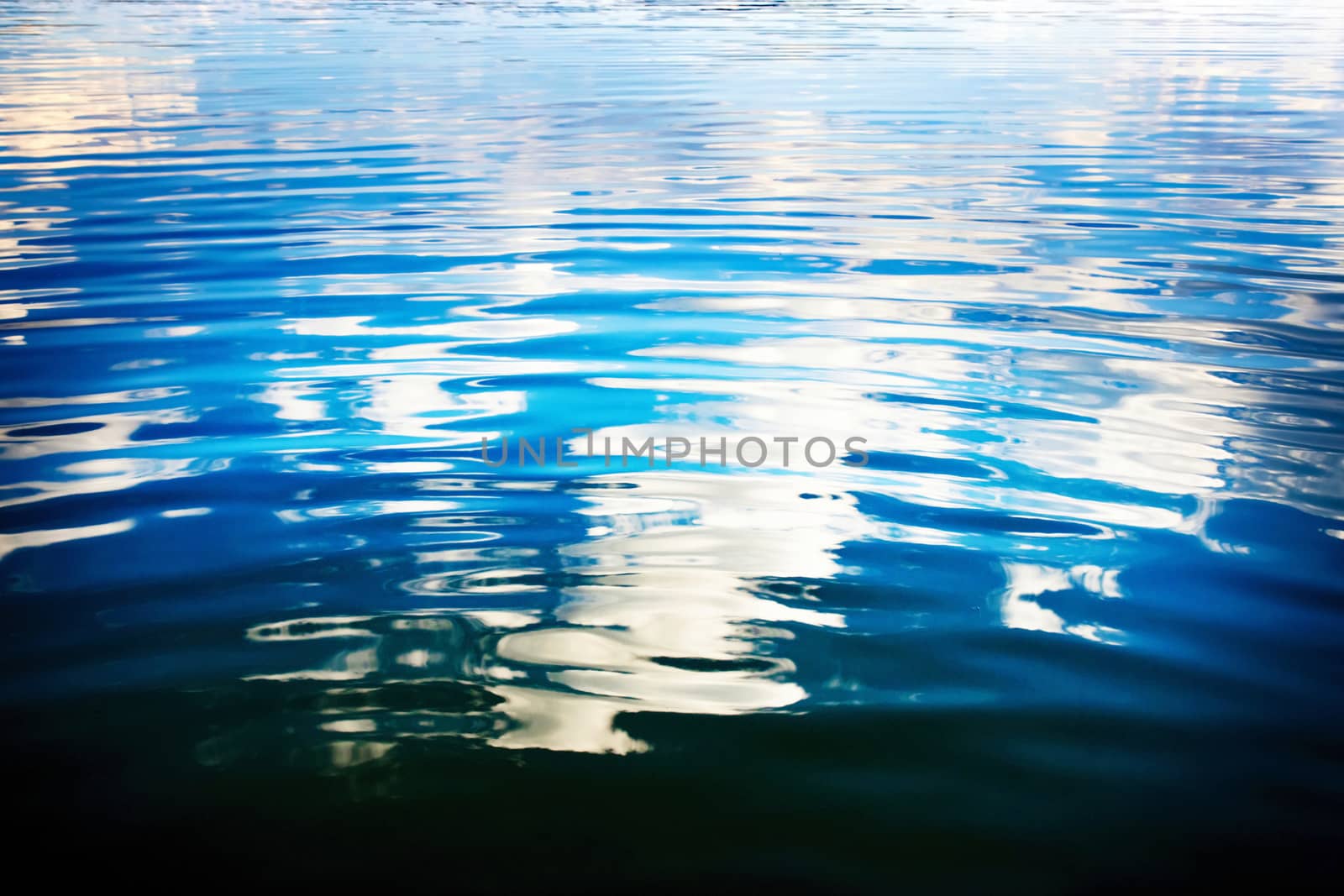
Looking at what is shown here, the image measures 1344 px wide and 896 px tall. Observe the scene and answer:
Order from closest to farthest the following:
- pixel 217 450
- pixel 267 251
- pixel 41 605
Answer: pixel 41 605, pixel 217 450, pixel 267 251

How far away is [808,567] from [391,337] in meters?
2.99

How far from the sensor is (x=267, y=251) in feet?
24.1

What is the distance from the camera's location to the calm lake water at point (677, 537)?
2221 mm

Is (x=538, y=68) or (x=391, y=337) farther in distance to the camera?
(x=538, y=68)

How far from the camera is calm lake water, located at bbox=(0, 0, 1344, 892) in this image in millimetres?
2221

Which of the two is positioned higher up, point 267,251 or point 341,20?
point 341,20

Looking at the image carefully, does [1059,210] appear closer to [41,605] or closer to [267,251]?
[267,251]

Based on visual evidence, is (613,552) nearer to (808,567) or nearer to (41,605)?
(808,567)

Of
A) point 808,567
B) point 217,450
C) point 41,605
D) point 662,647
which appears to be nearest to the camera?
point 662,647

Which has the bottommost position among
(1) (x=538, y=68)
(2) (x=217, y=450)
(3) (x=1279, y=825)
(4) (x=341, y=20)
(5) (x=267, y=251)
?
(3) (x=1279, y=825)

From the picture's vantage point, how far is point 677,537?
343 centimetres

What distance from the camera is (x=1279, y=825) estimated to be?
2.20 metres

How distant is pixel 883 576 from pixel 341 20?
3599 centimetres

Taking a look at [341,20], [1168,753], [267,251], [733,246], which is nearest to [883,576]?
[1168,753]
